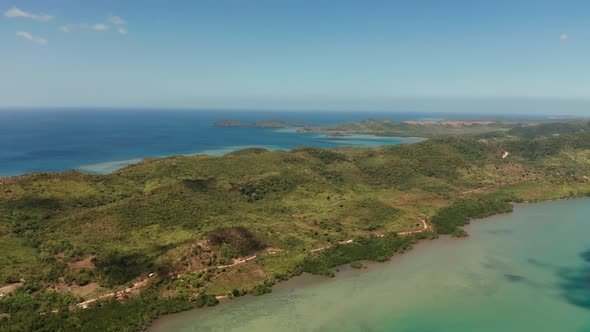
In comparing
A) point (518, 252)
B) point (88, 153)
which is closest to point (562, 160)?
point (518, 252)

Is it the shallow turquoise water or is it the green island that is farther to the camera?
the green island

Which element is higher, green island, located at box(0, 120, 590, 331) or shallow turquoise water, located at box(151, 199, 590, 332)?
green island, located at box(0, 120, 590, 331)

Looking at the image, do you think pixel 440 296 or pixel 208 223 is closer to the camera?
pixel 440 296

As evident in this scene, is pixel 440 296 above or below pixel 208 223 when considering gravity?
below
